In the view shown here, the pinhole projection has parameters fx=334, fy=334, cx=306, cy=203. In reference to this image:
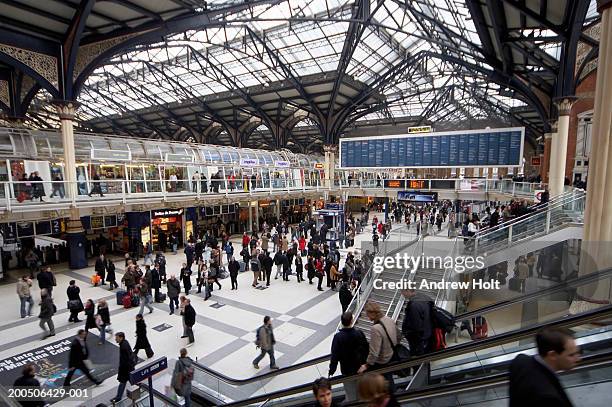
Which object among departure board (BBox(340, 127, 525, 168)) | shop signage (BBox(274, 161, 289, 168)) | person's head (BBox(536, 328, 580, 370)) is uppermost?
departure board (BBox(340, 127, 525, 168))

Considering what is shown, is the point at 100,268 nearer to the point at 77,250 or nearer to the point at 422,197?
the point at 77,250

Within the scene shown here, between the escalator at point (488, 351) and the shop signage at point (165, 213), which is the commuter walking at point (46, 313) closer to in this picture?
the escalator at point (488, 351)

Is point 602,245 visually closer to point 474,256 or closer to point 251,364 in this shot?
point 474,256

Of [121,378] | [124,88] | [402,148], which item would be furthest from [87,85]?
[121,378]

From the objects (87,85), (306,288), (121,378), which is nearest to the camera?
(121,378)

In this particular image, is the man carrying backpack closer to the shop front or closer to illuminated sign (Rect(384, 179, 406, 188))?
the shop front

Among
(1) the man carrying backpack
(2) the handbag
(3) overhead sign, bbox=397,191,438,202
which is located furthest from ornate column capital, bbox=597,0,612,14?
(3) overhead sign, bbox=397,191,438,202

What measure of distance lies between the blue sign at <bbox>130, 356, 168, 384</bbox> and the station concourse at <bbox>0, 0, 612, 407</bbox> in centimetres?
3

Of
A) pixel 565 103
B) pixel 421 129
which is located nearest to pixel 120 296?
pixel 565 103

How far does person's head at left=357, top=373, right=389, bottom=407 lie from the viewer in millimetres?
2285

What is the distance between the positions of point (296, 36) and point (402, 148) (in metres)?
11.5

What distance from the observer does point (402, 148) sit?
2616 centimetres

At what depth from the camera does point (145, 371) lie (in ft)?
16.4

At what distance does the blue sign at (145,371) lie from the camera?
15.9ft
